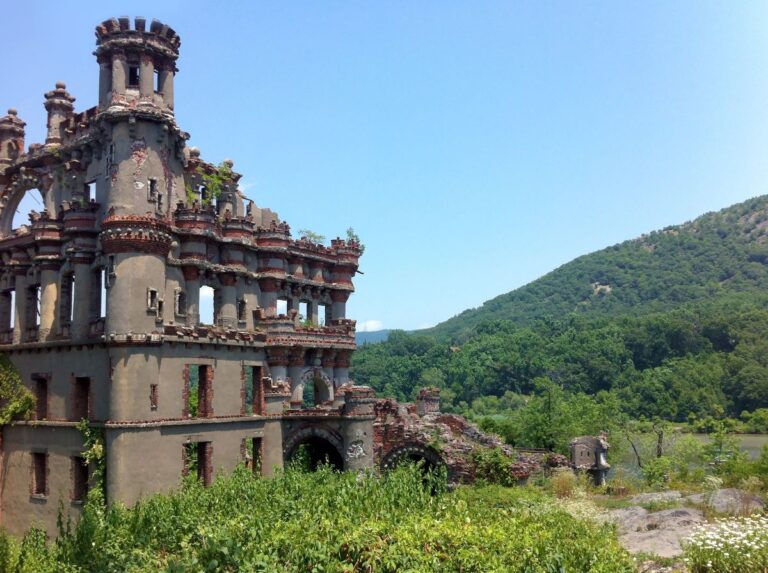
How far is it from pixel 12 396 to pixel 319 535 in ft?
62.7

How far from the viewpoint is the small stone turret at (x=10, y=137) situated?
1444 inches

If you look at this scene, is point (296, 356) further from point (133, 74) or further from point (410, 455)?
point (133, 74)

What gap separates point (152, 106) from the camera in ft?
96.4

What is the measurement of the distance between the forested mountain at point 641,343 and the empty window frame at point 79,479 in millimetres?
35399

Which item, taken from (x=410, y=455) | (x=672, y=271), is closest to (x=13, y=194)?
(x=410, y=455)

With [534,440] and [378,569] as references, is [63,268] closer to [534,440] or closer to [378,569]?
[378,569]

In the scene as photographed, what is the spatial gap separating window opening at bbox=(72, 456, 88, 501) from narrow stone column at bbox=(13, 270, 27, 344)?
6.77 meters

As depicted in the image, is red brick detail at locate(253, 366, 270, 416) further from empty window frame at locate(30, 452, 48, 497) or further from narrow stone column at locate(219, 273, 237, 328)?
empty window frame at locate(30, 452, 48, 497)

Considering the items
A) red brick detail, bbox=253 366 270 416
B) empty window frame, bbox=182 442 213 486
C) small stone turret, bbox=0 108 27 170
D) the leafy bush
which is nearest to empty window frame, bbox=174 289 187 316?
red brick detail, bbox=253 366 270 416

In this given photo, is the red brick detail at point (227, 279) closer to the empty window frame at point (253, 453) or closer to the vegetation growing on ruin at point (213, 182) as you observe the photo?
the vegetation growing on ruin at point (213, 182)

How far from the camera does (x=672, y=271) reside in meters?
165

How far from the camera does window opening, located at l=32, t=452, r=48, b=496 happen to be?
30.7m

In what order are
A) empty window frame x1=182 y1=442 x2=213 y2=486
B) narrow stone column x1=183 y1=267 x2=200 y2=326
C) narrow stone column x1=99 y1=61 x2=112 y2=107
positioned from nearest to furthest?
narrow stone column x1=99 y1=61 x2=112 y2=107, empty window frame x1=182 y1=442 x2=213 y2=486, narrow stone column x1=183 y1=267 x2=200 y2=326

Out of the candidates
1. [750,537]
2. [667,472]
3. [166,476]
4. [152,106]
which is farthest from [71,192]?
[667,472]
